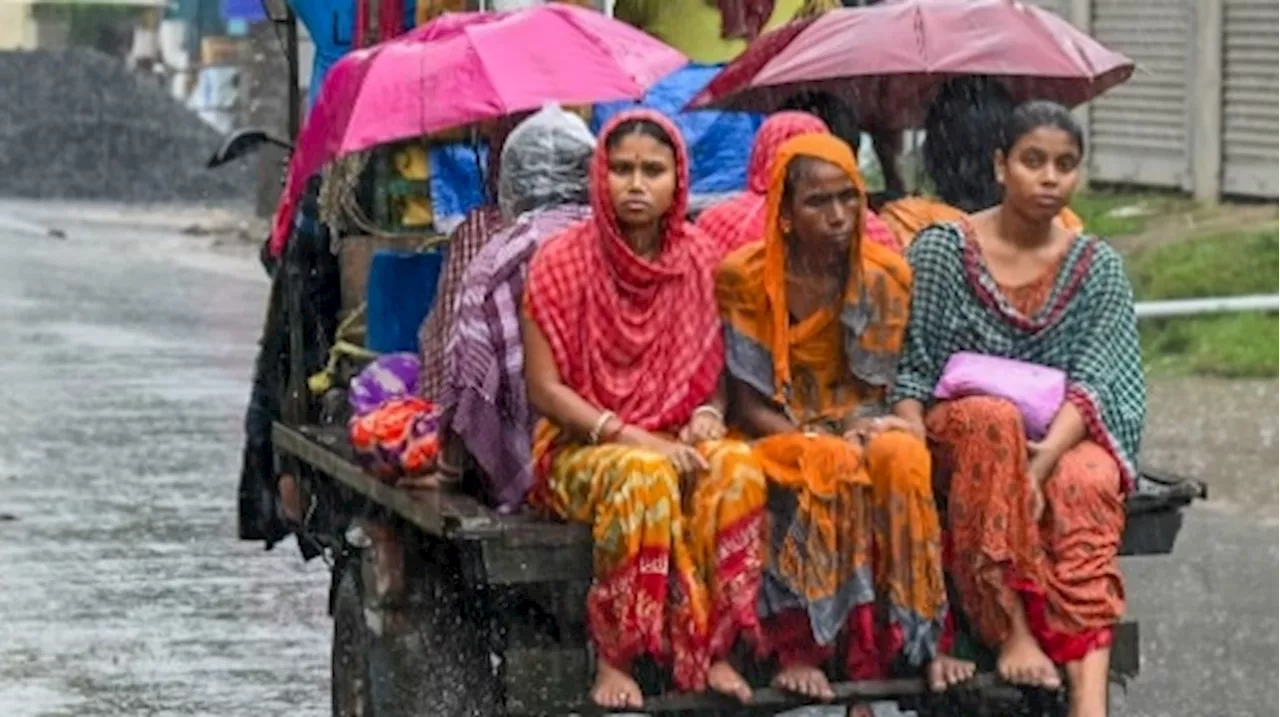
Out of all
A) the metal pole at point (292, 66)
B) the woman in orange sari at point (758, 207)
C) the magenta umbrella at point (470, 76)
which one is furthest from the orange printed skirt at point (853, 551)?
the metal pole at point (292, 66)

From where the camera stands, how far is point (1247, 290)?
1766 centimetres

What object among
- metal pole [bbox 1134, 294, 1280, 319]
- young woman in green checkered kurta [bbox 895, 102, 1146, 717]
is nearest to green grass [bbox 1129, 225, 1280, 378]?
metal pole [bbox 1134, 294, 1280, 319]

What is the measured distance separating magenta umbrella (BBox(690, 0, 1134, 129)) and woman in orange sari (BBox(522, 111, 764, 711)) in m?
1.61

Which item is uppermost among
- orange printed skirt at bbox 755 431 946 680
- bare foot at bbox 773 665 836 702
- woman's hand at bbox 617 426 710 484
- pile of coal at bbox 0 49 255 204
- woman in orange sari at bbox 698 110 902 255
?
woman in orange sari at bbox 698 110 902 255

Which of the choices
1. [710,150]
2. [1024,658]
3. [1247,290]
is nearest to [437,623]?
[1024,658]

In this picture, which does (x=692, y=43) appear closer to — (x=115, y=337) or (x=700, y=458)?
(x=700, y=458)

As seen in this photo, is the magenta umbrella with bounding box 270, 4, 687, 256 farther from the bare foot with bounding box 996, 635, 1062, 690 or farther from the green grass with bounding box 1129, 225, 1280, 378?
the green grass with bounding box 1129, 225, 1280, 378

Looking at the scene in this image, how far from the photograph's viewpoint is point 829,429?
7188 mm

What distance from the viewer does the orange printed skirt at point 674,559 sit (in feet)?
21.7

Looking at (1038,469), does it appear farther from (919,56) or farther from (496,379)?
(919,56)

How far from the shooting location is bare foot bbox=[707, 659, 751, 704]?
22.0ft

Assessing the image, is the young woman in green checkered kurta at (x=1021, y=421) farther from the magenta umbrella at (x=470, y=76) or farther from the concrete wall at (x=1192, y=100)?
the concrete wall at (x=1192, y=100)

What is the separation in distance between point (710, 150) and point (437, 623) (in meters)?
2.40

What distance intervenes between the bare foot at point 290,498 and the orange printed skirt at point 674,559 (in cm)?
240
